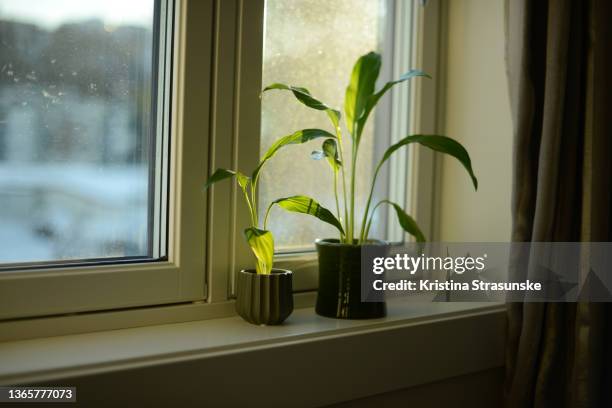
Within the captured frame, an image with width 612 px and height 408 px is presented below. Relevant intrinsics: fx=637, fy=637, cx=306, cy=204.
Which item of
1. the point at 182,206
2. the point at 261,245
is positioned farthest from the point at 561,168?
the point at 182,206

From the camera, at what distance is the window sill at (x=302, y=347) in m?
0.98

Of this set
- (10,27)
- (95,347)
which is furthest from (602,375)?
(10,27)

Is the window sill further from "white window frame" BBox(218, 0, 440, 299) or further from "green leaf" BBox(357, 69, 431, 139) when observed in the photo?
"green leaf" BBox(357, 69, 431, 139)

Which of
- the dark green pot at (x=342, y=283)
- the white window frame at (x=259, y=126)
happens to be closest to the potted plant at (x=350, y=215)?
the dark green pot at (x=342, y=283)

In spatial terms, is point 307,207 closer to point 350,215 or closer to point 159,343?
point 350,215

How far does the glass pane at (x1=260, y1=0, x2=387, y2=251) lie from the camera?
1431 mm

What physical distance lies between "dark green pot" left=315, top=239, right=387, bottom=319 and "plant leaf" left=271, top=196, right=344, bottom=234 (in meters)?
0.08

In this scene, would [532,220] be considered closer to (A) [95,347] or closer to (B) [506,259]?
(B) [506,259]

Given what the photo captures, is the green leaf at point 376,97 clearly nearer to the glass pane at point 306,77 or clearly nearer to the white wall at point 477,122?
the glass pane at point 306,77

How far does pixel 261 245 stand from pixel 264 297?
11cm

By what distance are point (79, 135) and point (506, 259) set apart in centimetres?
105

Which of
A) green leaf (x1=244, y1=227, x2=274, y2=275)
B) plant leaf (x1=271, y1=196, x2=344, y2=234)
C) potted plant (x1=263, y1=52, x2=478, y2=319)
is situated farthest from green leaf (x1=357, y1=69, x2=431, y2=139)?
green leaf (x1=244, y1=227, x2=274, y2=275)

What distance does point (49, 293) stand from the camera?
1.10 metres

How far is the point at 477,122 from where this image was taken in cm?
166
